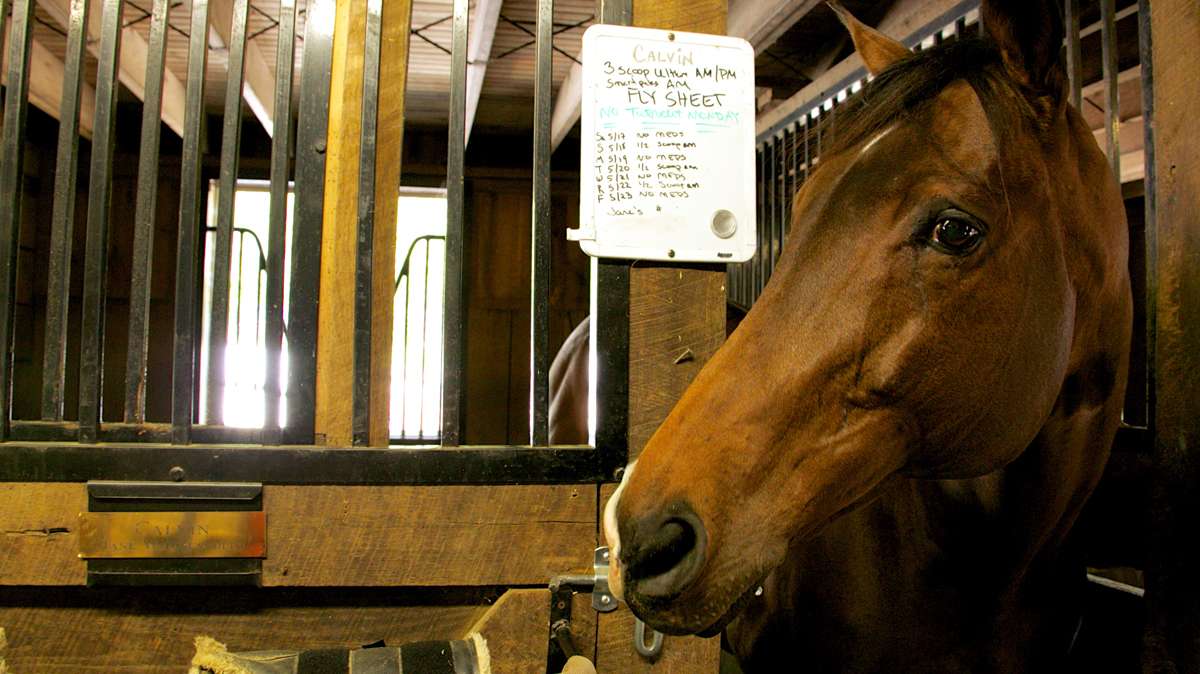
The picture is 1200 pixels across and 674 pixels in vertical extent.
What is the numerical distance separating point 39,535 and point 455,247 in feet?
2.05

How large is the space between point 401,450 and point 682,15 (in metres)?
0.73

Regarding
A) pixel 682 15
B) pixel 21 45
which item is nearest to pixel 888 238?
pixel 682 15

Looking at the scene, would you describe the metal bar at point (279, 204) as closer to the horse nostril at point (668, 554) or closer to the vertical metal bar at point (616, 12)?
the vertical metal bar at point (616, 12)

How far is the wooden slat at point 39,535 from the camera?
944mm

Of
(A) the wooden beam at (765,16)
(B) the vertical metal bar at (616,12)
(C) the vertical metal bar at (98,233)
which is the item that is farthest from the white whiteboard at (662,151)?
(A) the wooden beam at (765,16)

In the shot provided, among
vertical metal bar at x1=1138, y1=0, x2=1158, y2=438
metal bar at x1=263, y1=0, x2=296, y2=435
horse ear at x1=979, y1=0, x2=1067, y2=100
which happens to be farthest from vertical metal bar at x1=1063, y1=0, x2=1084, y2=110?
metal bar at x1=263, y1=0, x2=296, y2=435

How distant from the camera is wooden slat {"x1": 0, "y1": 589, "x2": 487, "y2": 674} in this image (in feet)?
3.19

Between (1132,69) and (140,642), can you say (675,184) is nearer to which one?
(140,642)

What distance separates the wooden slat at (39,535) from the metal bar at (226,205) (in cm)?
21

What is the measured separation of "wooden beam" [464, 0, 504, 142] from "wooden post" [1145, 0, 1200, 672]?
1.81 meters

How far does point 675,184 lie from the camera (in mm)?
1074

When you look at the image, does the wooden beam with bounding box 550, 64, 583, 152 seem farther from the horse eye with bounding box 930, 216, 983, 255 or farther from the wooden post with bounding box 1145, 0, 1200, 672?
the horse eye with bounding box 930, 216, 983, 255

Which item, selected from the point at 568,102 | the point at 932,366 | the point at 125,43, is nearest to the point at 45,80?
the point at 125,43

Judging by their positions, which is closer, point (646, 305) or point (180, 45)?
point (646, 305)
